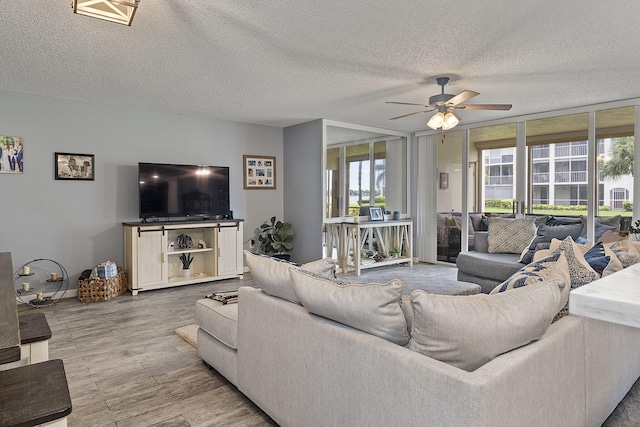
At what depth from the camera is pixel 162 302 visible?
4.39 m

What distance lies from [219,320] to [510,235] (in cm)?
388

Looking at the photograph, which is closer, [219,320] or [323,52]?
[219,320]

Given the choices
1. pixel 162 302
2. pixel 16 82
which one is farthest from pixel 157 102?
pixel 162 302

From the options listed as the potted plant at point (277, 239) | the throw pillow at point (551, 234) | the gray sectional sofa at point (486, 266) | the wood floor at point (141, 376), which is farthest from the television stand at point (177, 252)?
the throw pillow at point (551, 234)

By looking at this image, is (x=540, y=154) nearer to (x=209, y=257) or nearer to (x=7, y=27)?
(x=209, y=257)

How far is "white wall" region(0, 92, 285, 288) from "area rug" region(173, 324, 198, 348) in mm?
2181

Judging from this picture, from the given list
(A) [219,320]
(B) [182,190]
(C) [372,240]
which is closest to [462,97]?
(A) [219,320]

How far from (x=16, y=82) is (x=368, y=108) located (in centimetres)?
393

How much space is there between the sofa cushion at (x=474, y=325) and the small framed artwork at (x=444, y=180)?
545 cm

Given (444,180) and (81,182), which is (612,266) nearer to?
(444,180)

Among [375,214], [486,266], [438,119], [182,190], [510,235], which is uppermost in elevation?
[438,119]

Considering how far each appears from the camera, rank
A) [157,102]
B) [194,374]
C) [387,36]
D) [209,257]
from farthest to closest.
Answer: [209,257], [157,102], [387,36], [194,374]

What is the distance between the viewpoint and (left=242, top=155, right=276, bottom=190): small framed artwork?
6.22m

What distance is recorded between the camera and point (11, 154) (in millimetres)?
4336
